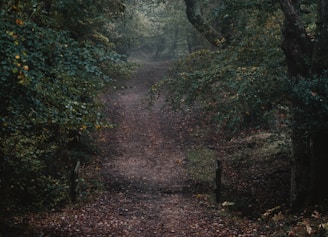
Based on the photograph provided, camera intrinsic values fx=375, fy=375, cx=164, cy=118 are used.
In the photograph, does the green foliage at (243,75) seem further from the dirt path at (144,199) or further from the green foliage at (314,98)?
the dirt path at (144,199)

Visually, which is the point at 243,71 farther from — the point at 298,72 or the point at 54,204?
the point at 54,204

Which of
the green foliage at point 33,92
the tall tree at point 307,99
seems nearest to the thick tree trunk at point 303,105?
the tall tree at point 307,99

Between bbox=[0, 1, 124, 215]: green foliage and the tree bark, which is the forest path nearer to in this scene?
bbox=[0, 1, 124, 215]: green foliage

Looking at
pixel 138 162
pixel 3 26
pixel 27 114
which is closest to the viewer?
pixel 3 26

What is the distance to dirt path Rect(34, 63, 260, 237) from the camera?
31.5ft

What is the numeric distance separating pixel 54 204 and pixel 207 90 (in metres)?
6.44

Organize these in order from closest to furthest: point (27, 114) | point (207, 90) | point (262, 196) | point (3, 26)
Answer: point (3, 26) → point (27, 114) → point (262, 196) → point (207, 90)

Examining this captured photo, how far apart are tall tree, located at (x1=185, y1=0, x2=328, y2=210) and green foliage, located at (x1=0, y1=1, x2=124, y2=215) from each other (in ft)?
13.9

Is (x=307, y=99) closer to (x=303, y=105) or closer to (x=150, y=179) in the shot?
(x=303, y=105)

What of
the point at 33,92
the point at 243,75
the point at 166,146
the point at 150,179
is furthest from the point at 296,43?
the point at 166,146

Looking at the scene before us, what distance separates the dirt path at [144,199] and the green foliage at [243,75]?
246cm

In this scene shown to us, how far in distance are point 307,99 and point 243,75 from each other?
115 inches

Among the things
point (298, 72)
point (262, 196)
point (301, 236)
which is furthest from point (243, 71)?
point (301, 236)

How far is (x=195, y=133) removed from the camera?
2131 cm
